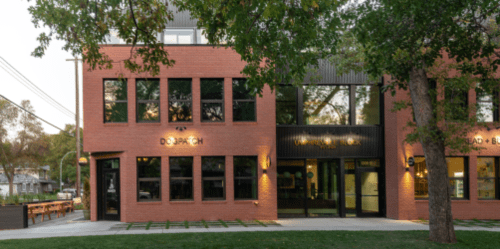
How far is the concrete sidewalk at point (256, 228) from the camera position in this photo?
12.7 m

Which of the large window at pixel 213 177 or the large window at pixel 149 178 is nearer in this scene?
the large window at pixel 149 178

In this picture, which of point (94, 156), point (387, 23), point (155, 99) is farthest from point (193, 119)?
point (387, 23)

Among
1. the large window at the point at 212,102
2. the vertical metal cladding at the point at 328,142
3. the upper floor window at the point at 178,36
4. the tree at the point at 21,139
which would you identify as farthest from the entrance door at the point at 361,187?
the tree at the point at 21,139

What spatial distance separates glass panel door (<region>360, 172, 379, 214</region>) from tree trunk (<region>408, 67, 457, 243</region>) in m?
6.67

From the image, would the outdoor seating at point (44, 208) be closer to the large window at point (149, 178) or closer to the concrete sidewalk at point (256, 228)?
the concrete sidewalk at point (256, 228)

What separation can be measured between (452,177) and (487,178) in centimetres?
145

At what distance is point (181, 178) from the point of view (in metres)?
16.0

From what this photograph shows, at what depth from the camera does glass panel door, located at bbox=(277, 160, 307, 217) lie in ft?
55.2

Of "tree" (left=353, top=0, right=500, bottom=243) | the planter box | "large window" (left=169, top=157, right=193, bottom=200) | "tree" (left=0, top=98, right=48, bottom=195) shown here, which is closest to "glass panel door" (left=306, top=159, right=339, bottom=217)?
"large window" (left=169, top=157, right=193, bottom=200)

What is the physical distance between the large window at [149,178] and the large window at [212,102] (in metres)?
2.58

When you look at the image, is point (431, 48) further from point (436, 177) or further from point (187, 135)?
point (187, 135)

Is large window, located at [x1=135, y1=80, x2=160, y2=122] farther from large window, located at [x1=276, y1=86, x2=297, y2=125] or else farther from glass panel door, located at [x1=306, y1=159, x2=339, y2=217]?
glass panel door, located at [x1=306, y1=159, x2=339, y2=217]

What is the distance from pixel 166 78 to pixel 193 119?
192cm

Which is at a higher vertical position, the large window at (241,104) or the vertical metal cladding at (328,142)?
the large window at (241,104)
